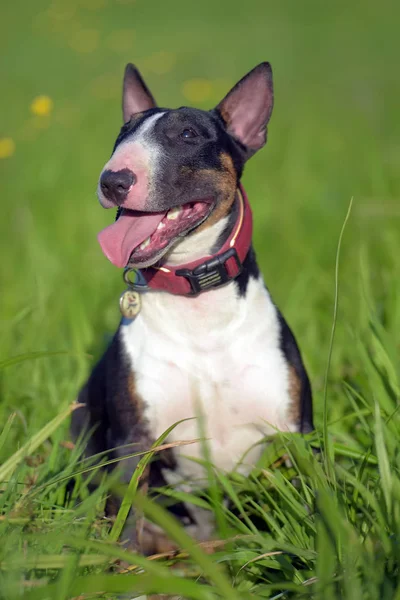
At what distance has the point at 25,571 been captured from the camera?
7.86ft

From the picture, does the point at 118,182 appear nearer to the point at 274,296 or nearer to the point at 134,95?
the point at 134,95

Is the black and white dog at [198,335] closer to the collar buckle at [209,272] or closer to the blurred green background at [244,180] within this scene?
the collar buckle at [209,272]

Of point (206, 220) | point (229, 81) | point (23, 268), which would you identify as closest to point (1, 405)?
point (206, 220)

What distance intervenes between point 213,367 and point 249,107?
1.18 metres

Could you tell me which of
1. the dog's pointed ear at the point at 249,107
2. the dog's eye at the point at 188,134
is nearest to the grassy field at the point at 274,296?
the dog's pointed ear at the point at 249,107

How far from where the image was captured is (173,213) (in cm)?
Result: 336

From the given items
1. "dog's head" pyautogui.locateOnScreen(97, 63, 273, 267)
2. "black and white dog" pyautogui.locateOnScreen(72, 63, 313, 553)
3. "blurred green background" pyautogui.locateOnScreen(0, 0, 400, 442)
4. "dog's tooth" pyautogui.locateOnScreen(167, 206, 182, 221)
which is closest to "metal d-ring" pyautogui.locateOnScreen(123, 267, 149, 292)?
"black and white dog" pyautogui.locateOnScreen(72, 63, 313, 553)

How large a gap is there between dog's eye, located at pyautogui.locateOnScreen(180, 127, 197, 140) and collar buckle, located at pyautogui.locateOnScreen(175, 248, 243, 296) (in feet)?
1.58

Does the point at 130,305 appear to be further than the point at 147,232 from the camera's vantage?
Yes

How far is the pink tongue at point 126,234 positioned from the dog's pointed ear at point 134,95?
2.48ft

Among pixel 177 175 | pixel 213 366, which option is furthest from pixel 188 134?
pixel 213 366

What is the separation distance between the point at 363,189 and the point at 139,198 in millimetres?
5074

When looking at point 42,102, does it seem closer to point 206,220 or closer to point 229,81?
point 206,220

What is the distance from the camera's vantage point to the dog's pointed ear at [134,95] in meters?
3.87
